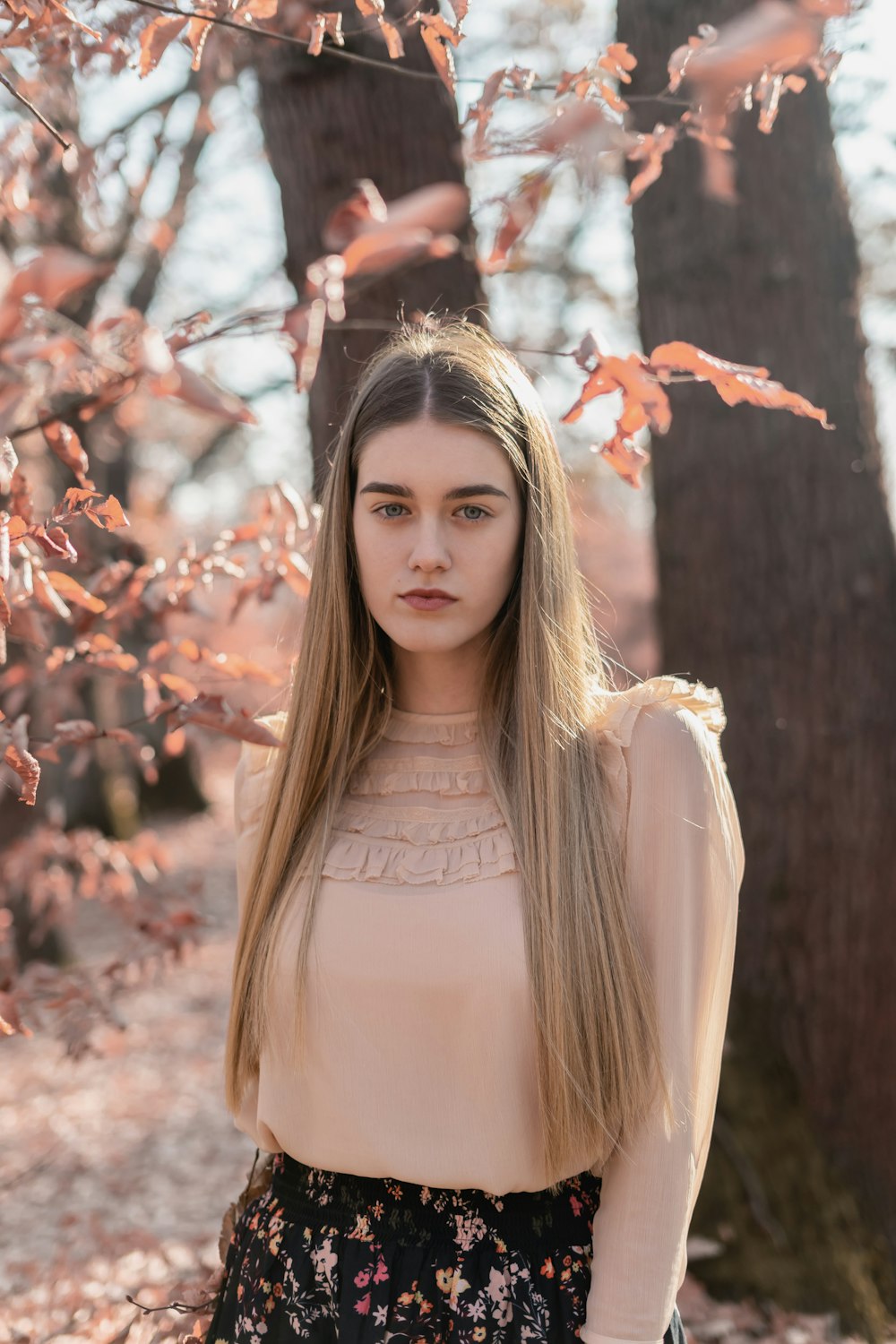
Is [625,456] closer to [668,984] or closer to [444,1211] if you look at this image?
[668,984]

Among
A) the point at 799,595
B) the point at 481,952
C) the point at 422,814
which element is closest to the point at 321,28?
the point at 422,814

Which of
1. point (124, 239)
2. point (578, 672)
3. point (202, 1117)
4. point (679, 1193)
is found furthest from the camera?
point (124, 239)

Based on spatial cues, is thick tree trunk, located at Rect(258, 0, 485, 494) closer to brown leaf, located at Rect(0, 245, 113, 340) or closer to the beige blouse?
the beige blouse

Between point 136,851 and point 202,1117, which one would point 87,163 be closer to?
point 136,851

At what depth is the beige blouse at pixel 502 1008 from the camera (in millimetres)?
1663

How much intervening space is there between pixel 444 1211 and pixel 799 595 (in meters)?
2.06

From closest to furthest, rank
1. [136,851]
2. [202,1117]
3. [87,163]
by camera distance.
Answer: [87,163] < [136,851] < [202,1117]

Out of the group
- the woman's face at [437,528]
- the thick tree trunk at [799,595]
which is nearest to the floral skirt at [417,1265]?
the woman's face at [437,528]

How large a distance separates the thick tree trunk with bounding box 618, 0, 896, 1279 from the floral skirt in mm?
1520

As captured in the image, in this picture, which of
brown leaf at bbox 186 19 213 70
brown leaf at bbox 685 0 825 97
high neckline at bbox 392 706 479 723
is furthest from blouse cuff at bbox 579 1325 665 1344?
brown leaf at bbox 186 19 213 70

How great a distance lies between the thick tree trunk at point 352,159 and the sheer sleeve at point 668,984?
53.2 inches

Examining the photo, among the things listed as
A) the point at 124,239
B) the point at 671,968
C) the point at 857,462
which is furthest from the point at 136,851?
the point at 124,239

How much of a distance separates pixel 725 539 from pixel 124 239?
6679 mm

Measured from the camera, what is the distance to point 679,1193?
5.46 ft
